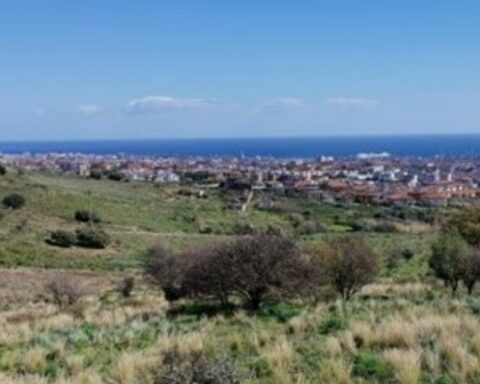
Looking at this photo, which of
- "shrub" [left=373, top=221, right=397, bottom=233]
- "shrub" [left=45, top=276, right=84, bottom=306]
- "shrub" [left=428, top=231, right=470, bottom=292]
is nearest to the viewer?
"shrub" [left=428, top=231, right=470, bottom=292]

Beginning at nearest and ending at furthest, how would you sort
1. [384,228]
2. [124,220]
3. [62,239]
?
[62,239]
[124,220]
[384,228]

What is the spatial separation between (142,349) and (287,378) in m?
4.02

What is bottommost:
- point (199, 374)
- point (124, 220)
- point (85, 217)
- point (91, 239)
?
point (124, 220)

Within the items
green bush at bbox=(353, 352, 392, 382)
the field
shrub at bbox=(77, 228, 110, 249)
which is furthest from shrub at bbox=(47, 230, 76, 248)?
green bush at bbox=(353, 352, 392, 382)

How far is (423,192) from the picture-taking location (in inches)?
5059

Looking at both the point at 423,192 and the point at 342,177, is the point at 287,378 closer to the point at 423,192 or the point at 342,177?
the point at 423,192

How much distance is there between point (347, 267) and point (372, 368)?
1512 centimetres

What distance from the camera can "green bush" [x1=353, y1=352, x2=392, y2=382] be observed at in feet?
30.5

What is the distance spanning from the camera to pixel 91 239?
5131 centimetres

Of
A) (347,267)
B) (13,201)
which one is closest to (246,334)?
(347,267)

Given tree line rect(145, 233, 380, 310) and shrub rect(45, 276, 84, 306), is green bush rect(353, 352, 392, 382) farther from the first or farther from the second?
shrub rect(45, 276, 84, 306)

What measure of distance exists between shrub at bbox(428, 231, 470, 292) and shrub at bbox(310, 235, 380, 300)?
9.17 ft

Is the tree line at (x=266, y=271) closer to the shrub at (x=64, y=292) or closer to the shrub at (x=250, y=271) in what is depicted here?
the shrub at (x=250, y=271)

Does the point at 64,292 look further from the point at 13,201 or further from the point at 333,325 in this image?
the point at 13,201
